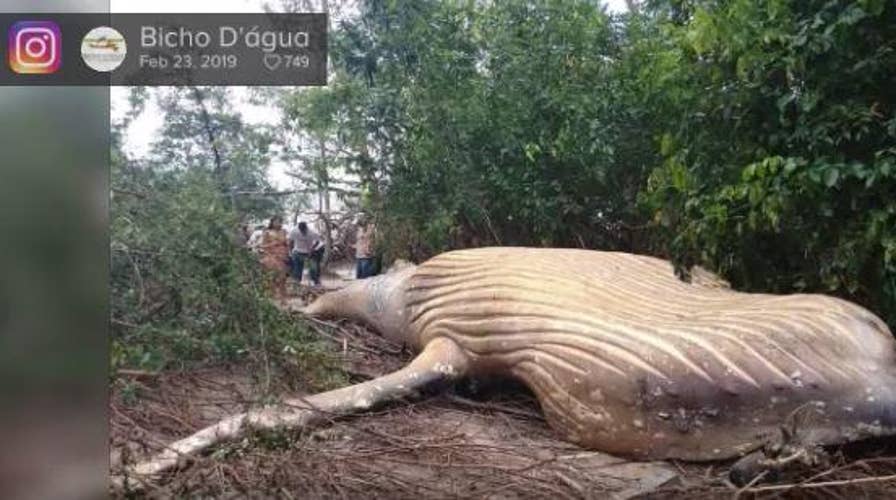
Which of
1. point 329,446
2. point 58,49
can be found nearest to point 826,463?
point 329,446

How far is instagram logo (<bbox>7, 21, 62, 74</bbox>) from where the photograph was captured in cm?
192

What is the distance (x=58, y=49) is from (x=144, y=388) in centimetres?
175

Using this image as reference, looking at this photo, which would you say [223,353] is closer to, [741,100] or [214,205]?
[214,205]

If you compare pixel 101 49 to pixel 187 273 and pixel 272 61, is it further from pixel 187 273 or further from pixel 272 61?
pixel 187 273

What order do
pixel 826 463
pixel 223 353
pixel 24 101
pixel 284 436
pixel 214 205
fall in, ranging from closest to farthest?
pixel 24 101 < pixel 826 463 < pixel 284 436 < pixel 223 353 < pixel 214 205

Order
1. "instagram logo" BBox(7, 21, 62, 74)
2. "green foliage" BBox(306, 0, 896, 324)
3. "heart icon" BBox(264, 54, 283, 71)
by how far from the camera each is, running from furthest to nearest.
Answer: "green foliage" BBox(306, 0, 896, 324) → "heart icon" BBox(264, 54, 283, 71) → "instagram logo" BBox(7, 21, 62, 74)

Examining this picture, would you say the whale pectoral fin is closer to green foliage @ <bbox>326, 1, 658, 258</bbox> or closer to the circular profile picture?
the circular profile picture

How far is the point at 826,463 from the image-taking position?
294 centimetres

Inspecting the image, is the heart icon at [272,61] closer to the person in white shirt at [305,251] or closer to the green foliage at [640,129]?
the green foliage at [640,129]

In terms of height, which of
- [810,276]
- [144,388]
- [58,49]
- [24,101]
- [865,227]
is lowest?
[144,388]
